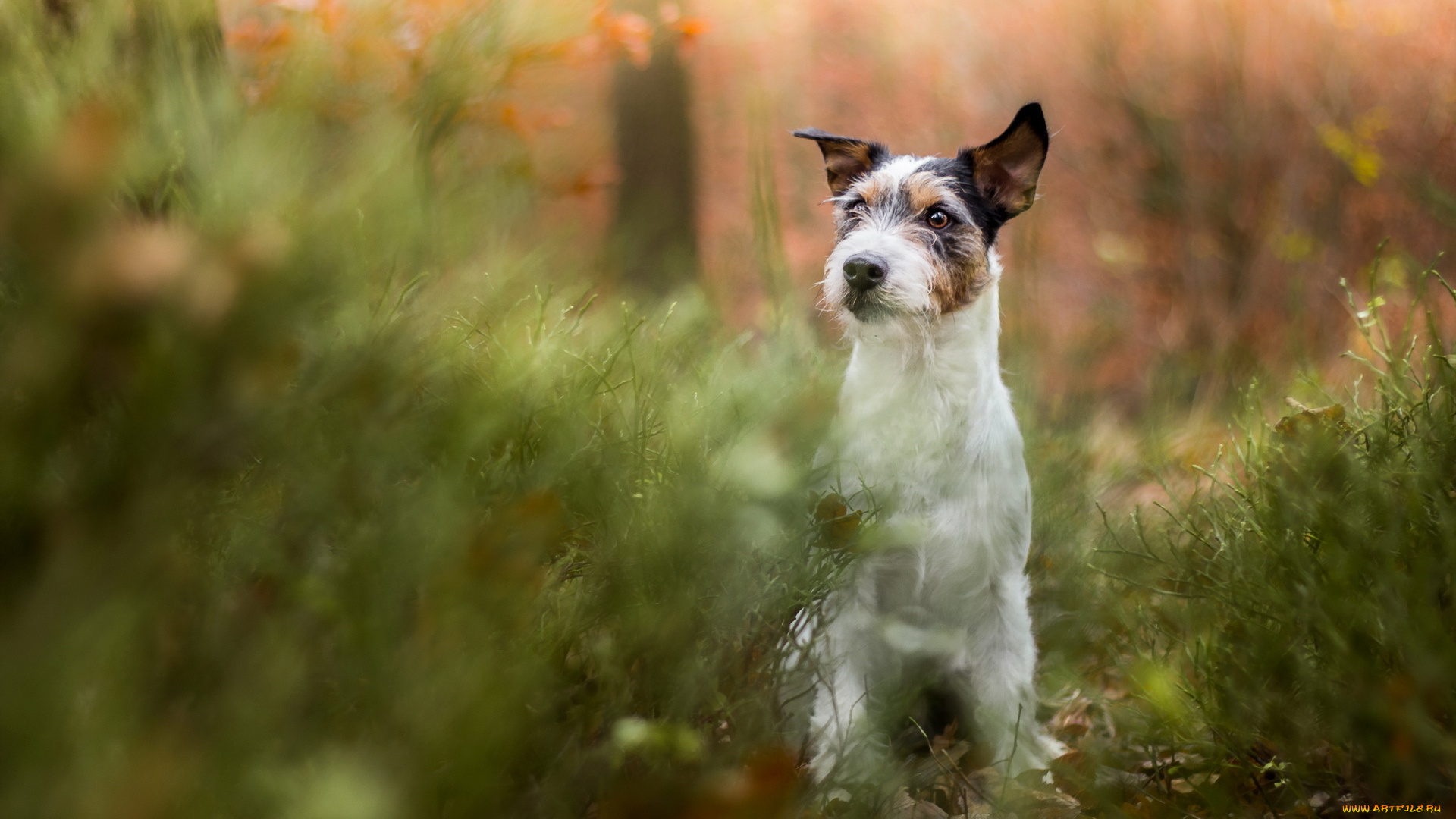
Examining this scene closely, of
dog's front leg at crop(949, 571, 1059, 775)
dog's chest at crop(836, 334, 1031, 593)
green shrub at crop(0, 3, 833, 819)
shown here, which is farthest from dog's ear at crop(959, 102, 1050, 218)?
green shrub at crop(0, 3, 833, 819)

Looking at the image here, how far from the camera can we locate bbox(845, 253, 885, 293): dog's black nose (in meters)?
3.13

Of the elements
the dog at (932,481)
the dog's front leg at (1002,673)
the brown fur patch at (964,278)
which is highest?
the brown fur patch at (964,278)

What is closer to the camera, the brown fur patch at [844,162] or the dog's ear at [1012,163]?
the dog's ear at [1012,163]

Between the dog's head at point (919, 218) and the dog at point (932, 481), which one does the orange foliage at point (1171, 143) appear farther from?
the dog at point (932, 481)

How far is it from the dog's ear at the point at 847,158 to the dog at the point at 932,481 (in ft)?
1.29

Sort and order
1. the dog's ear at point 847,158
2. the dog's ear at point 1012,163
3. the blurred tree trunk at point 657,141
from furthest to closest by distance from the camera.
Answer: the blurred tree trunk at point 657,141 → the dog's ear at point 847,158 → the dog's ear at point 1012,163

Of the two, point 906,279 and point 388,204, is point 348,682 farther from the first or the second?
point 906,279

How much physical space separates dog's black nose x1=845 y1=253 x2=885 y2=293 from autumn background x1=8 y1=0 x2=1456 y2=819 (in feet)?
0.93

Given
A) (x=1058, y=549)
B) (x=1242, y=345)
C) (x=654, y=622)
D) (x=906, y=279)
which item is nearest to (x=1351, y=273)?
(x=1242, y=345)

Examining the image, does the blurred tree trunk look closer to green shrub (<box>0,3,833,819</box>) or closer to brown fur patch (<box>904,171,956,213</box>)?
brown fur patch (<box>904,171,956,213</box>)

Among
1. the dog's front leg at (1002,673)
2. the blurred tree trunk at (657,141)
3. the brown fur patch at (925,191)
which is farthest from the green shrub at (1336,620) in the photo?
the blurred tree trunk at (657,141)

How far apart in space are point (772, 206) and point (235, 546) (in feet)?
7.22

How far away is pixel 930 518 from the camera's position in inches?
117

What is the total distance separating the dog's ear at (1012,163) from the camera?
3.34 m
